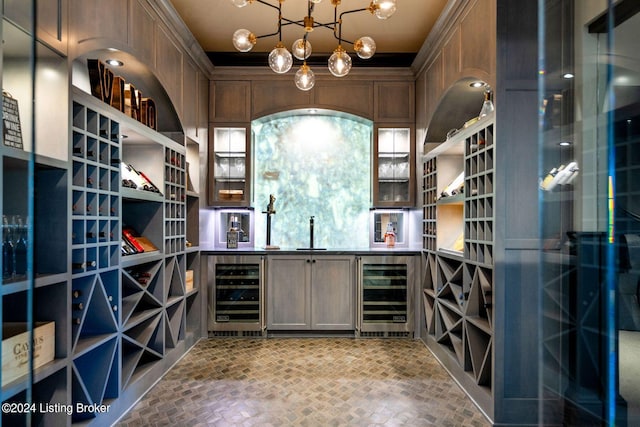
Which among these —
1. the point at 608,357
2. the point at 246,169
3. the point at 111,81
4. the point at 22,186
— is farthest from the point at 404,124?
the point at 22,186

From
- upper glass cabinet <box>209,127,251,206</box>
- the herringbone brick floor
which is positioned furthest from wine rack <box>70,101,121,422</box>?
upper glass cabinet <box>209,127,251,206</box>

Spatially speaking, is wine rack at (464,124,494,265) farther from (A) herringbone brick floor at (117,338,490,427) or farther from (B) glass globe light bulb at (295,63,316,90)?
(B) glass globe light bulb at (295,63,316,90)

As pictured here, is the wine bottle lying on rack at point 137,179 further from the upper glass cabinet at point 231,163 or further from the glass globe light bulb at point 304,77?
the glass globe light bulb at point 304,77

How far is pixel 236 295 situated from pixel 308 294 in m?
0.88

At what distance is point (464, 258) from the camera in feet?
9.70

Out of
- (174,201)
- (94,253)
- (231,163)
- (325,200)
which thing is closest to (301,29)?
(231,163)

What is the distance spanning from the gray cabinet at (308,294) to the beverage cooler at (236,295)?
0.44 feet

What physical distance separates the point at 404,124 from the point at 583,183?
3716mm

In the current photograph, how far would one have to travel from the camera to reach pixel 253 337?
4.21 metres

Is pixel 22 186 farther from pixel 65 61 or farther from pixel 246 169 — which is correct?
pixel 246 169

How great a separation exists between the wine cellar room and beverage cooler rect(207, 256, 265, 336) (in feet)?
0.08

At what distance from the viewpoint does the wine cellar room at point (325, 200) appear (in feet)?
2.99

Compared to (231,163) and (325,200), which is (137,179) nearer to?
(231,163)

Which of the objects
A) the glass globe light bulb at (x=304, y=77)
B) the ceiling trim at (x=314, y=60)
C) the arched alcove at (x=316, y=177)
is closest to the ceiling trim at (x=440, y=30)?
the ceiling trim at (x=314, y=60)
